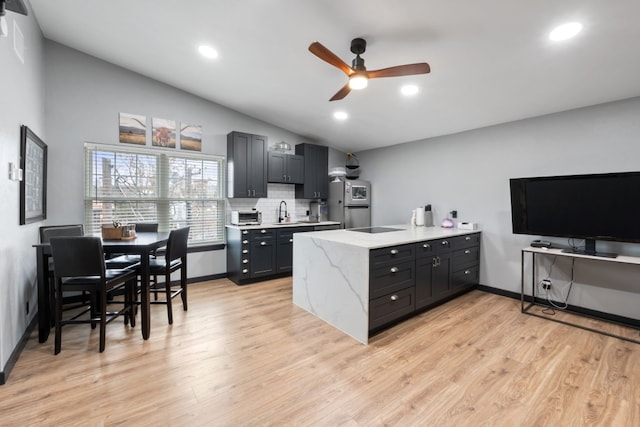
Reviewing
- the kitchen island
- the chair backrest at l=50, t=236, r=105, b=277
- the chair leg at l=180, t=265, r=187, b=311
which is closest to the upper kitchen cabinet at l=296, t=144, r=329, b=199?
the kitchen island

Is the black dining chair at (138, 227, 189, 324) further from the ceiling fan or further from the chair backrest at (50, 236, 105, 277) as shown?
the ceiling fan

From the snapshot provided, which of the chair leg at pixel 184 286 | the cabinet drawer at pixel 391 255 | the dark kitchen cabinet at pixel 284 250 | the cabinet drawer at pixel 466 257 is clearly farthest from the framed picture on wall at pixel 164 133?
the cabinet drawer at pixel 466 257

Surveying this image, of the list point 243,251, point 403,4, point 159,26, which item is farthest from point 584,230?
point 159,26

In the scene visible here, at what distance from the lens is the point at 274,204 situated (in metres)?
5.23

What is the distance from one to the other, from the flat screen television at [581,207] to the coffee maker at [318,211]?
3129mm

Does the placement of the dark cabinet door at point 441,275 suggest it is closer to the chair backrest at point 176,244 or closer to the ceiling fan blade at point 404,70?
the ceiling fan blade at point 404,70

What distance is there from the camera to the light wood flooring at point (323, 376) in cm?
173

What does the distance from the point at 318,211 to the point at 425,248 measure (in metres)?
2.73

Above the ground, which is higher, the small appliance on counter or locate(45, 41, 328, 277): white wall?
locate(45, 41, 328, 277): white wall

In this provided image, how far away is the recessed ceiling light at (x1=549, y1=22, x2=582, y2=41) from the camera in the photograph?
2065 millimetres

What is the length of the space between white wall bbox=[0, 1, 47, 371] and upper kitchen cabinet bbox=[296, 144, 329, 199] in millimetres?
3590

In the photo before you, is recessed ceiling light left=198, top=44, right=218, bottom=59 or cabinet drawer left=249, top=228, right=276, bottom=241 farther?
Answer: cabinet drawer left=249, top=228, right=276, bottom=241

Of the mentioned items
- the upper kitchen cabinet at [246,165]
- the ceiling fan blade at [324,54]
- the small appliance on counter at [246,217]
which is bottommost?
the small appliance on counter at [246,217]

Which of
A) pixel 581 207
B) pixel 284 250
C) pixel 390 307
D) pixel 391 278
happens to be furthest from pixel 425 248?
pixel 284 250
